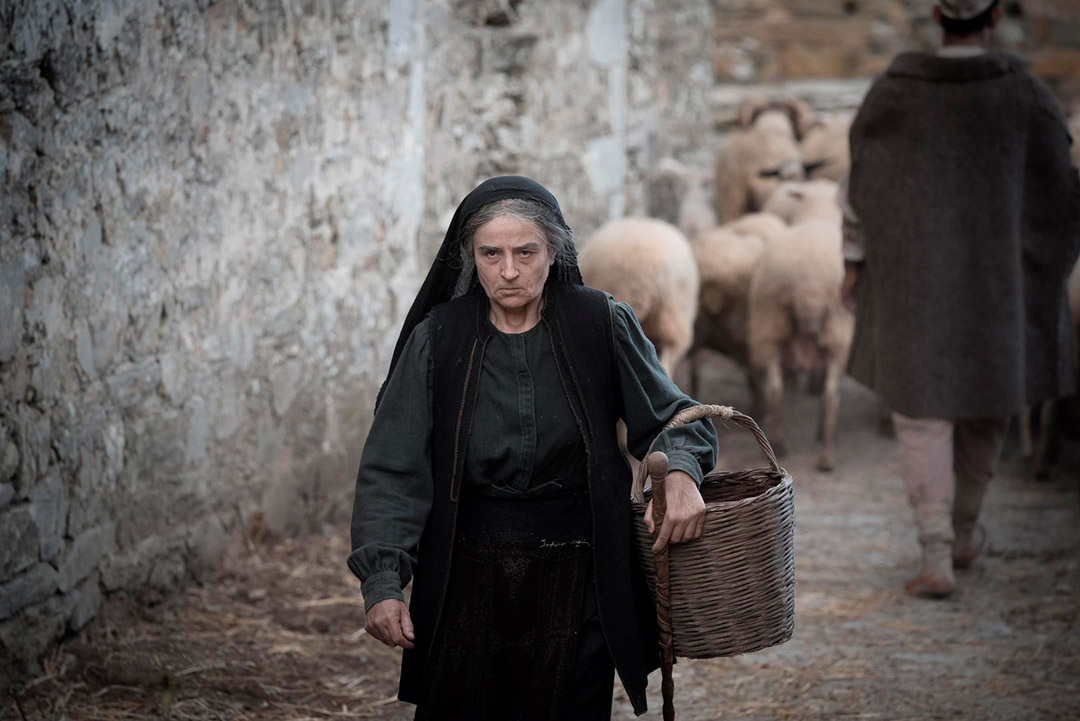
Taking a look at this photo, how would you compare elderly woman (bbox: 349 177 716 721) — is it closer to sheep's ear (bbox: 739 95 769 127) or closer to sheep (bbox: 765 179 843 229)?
sheep (bbox: 765 179 843 229)

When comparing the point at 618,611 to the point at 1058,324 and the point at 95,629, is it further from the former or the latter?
the point at 1058,324

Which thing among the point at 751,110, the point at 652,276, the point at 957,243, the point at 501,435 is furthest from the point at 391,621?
the point at 751,110

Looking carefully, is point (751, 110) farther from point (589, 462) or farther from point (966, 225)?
point (589, 462)

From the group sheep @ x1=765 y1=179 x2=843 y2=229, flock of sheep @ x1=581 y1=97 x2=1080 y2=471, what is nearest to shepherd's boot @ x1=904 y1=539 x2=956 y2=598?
flock of sheep @ x1=581 y1=97 x2=1080 y2=471

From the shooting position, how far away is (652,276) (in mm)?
6672

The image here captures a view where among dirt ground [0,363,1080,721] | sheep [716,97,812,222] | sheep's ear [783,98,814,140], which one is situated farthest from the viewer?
sheep's ear [783,98,814,140]

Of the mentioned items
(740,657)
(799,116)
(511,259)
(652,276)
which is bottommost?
(740,657)

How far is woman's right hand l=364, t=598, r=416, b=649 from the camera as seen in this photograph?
2418mm

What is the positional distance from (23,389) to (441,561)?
158 centimetres

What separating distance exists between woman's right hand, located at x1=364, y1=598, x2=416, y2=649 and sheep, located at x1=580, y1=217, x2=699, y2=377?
4.28 metres

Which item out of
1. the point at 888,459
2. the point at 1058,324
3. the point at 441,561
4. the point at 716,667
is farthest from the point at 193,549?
the point at 888,459

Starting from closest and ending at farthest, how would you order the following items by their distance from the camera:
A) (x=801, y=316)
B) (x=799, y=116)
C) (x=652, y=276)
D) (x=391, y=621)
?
(x=391, y=621) < (x=652, y=276) < (x=801, y=316) < (x=799, y=116)

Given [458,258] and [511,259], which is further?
[458,258]

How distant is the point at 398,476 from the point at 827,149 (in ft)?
28.6
